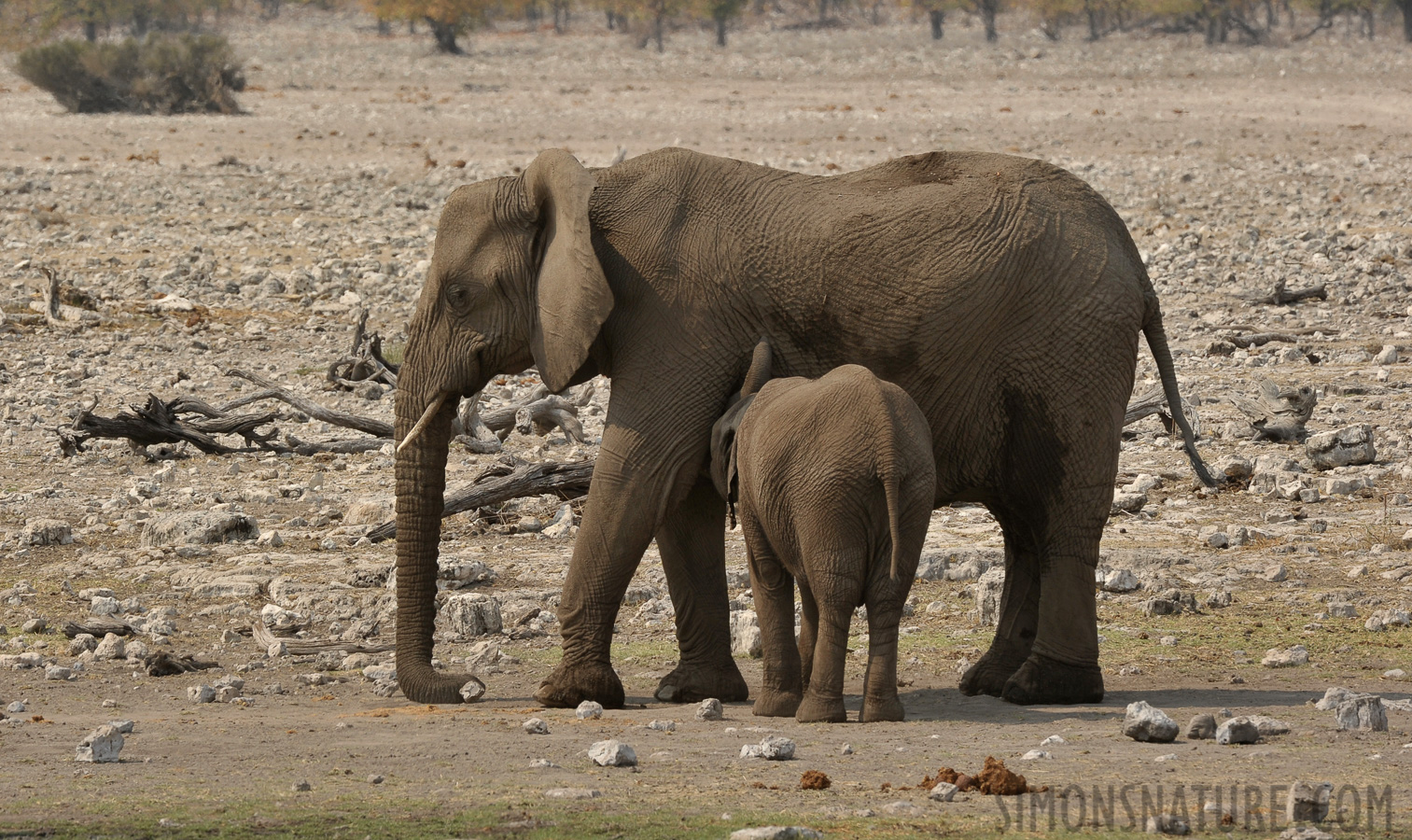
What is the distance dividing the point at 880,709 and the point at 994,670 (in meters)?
1.18

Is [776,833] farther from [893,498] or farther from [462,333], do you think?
[462,333]

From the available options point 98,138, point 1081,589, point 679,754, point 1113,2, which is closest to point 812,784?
point 679,754

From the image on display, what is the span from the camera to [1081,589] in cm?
750

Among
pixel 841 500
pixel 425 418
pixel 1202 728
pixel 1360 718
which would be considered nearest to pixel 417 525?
pixel 425 418

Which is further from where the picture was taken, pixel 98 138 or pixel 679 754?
pixel 98 138

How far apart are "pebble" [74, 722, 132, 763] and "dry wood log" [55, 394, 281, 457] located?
6.27 meters

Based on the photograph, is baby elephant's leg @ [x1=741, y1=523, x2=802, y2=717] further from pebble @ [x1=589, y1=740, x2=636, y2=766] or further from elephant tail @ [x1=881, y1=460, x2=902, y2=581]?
pebble @ [x1=589, y1=740, x2=636, y2=766]

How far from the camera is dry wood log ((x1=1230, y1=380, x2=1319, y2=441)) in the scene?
12.2 m

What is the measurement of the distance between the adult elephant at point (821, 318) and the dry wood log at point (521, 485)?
9.03 feet

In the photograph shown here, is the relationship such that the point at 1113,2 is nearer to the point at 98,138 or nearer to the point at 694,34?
the point at 694,34


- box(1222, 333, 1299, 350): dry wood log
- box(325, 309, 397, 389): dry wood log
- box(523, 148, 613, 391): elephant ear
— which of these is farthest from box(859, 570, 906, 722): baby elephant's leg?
box(1222, 333, 1299, 350): dry wood log

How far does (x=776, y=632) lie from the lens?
712 centimetres

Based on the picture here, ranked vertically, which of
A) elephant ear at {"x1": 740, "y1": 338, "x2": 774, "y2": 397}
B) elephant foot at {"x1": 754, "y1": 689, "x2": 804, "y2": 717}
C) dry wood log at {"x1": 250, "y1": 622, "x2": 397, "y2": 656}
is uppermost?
elephant ear at {"x1": 740, "y1": 338, "x2": 774, "y2": 397}

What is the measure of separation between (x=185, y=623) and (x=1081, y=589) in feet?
14.0
